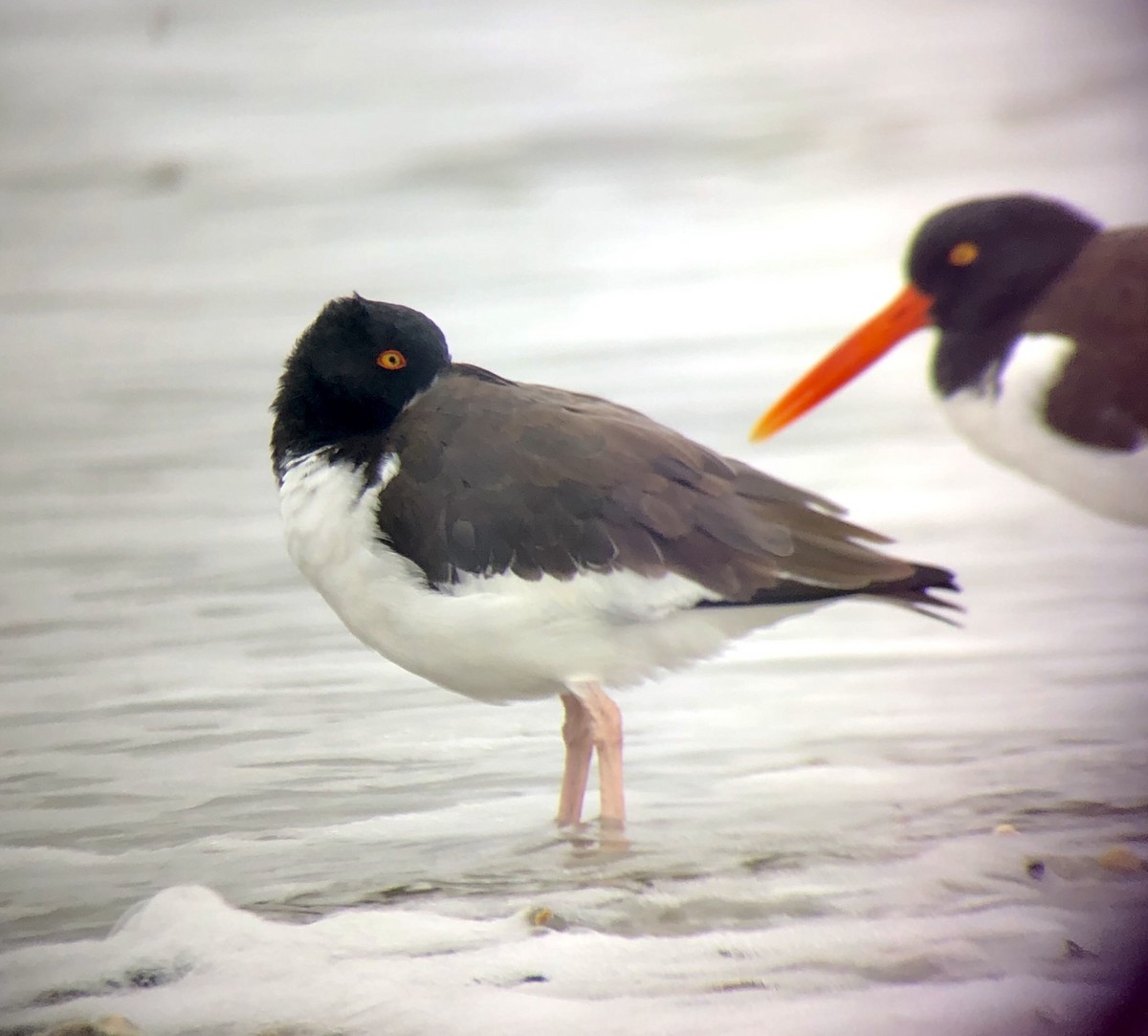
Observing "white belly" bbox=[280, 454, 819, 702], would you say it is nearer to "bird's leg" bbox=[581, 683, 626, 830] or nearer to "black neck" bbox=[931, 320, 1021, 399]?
"bird's leg" bbox=[581, 683, 626, 830]

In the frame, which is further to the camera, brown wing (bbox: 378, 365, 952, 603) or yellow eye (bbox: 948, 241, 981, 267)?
yellow eye (bbox: 948, 241, 981, 267)

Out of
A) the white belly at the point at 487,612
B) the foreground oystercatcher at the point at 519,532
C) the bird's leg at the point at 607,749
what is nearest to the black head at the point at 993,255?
the foreground oystercatcher at the point at 519,532

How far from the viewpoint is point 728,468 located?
5.56 feet

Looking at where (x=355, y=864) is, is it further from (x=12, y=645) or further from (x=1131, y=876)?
(x=1131, y=876)

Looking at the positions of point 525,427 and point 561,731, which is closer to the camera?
point 525,427

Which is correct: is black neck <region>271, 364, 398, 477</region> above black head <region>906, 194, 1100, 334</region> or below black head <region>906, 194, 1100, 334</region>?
below

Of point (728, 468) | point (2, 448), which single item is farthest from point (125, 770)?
point (728, 468)

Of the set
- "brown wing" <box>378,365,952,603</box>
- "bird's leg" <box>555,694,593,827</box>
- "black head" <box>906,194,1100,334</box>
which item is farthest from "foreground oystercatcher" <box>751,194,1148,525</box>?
"bird's leg" <box>555,694,593,827</box>

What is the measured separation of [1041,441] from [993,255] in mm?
244

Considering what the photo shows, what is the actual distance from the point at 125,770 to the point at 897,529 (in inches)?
40.1

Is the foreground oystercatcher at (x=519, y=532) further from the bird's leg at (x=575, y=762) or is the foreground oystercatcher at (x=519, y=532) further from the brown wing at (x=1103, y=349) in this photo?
the brown wing at (x=1103, y=349)

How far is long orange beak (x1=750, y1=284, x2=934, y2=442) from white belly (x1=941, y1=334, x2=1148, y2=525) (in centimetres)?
11

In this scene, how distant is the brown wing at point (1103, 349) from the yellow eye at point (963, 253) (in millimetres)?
102

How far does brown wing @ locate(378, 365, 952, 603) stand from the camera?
160 cm
